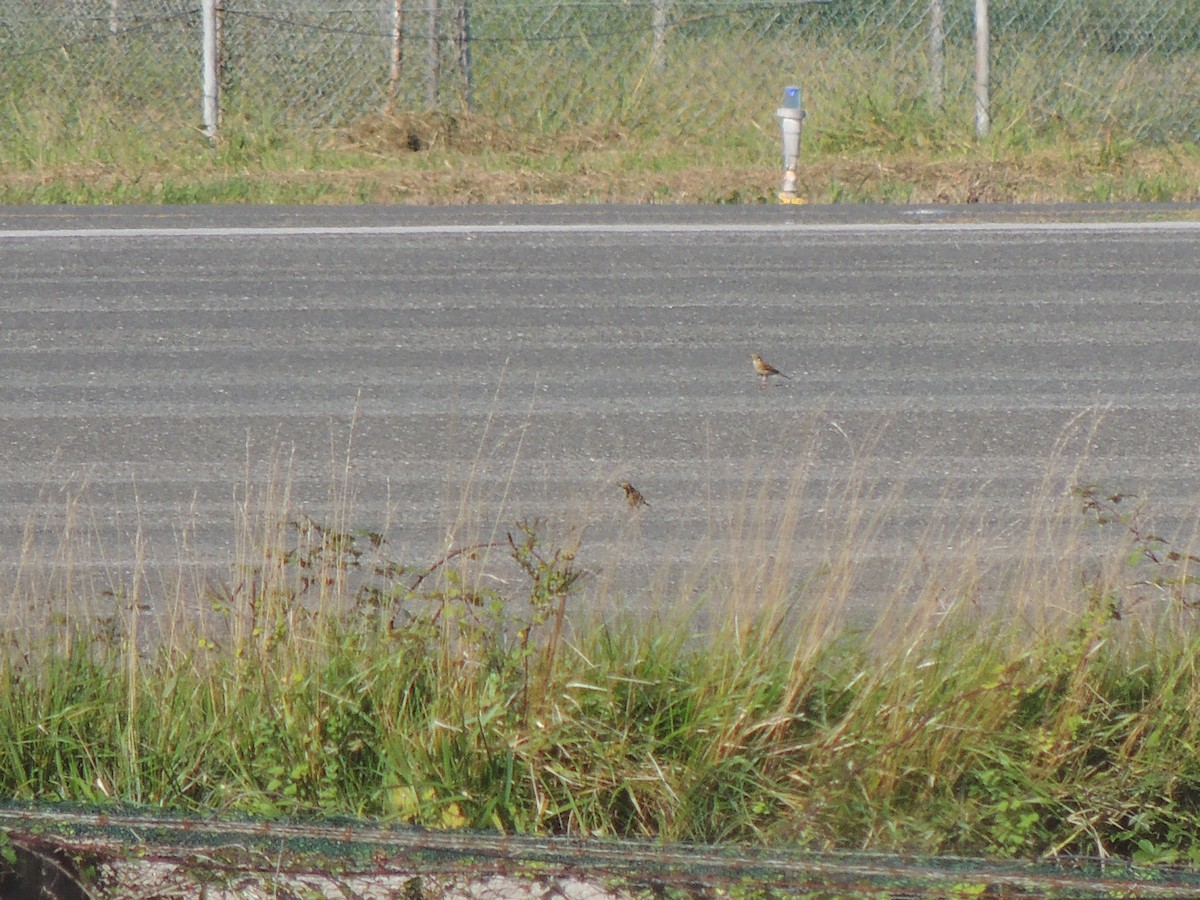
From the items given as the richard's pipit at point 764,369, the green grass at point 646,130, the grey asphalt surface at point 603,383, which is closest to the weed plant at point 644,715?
the grey asphalt surface at point 603,383

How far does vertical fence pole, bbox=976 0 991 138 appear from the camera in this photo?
41.2 feet

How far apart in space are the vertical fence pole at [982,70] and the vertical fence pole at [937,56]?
1.02ft

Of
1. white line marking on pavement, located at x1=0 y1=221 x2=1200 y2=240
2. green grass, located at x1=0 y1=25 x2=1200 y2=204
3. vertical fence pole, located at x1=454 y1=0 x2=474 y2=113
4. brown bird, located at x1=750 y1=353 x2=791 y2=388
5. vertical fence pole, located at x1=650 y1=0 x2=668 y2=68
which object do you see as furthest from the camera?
vertical fence pole, located at x1=650 y1=0 x2=668 y2=68

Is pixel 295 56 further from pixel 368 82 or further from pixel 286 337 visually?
pixel 286 337

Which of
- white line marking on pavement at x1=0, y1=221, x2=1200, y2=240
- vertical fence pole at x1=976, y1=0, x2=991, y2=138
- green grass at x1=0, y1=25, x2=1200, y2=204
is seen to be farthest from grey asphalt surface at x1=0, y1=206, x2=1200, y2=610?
vertical fence pole at x1=976, y1=0, x2=991, y2=138

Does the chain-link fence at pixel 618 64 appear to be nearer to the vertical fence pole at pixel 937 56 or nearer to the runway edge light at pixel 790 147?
the vertical fence pole at pixel 937 56

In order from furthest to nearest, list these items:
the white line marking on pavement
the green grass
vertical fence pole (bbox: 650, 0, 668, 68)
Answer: vertical fence pole (bbox: 650, 0, 668, 68)
the green grass
the white line marking on pavement

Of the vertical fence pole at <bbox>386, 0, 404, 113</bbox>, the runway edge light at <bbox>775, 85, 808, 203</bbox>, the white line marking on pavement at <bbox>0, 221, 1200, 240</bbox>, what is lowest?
the white line marking on pavement at <bbox>0, 221, 1200, 240</bbox>

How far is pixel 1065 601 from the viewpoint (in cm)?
423

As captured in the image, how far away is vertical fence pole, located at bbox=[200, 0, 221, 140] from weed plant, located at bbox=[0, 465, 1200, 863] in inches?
358

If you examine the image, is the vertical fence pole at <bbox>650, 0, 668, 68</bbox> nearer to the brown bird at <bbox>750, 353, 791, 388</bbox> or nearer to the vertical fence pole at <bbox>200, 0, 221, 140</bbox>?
the vertical fence pole at <bbox>200, 0, 221, 140</bbox>

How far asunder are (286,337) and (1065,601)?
13.9 feet

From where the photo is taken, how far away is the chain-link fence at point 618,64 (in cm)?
1292

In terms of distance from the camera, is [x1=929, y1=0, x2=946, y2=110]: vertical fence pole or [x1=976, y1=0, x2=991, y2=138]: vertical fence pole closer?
[x1=976, y1=0, x2=991, y2=138]: vertical fence pole
